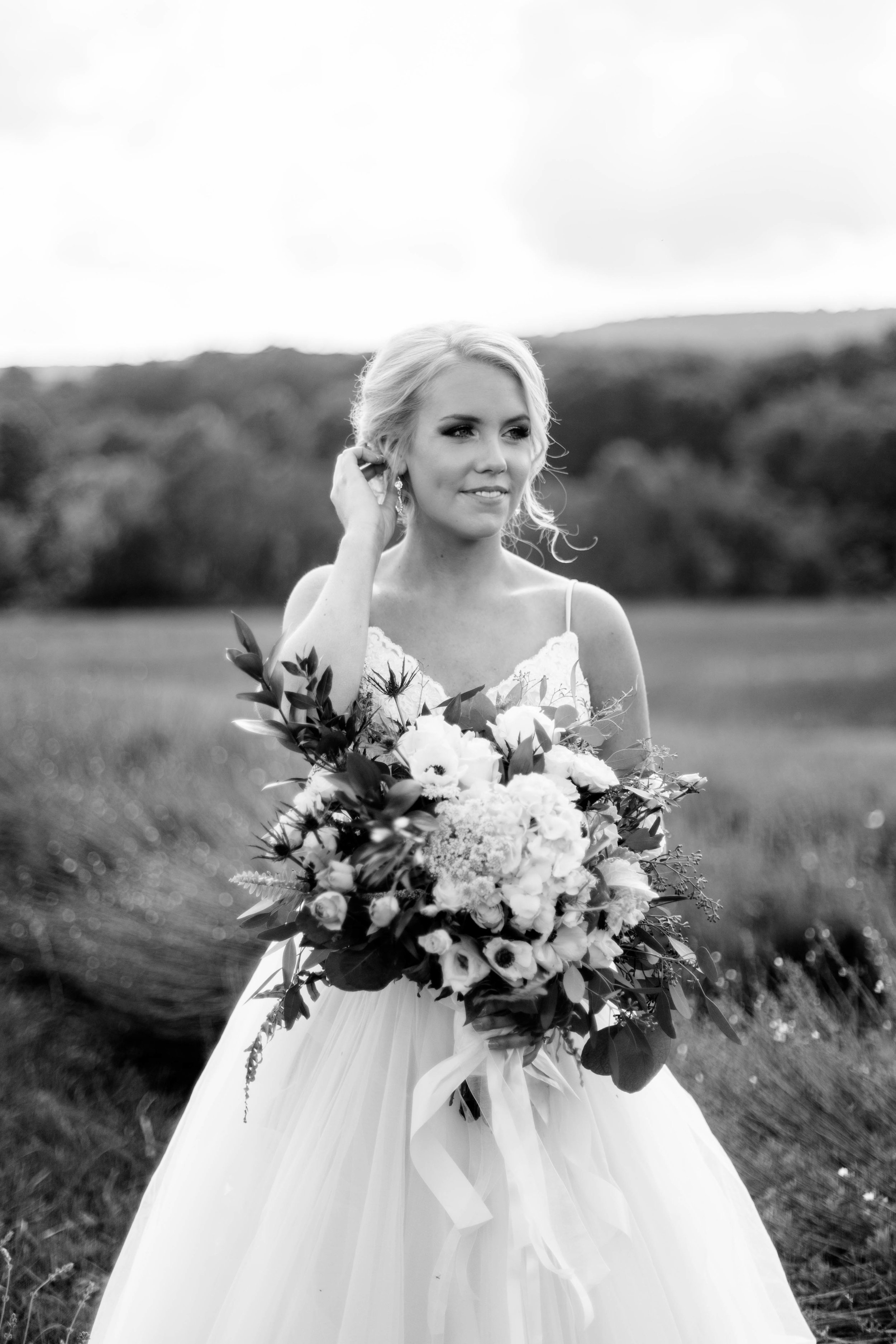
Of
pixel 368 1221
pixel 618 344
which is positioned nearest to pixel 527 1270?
pixel 368 1221

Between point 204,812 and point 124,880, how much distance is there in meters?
0.61

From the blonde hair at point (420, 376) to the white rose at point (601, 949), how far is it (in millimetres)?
1289

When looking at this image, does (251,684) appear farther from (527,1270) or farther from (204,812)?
(527,1270)

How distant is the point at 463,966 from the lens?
1.88 metres

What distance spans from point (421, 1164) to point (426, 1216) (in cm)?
17

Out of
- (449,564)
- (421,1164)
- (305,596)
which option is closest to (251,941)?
(305,596)

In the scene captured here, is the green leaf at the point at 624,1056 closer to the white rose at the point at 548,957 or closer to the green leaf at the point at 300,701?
the white rose at the point at 548,957

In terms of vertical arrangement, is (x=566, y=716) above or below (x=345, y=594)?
below

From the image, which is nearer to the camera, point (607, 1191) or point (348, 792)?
point (348, 792)

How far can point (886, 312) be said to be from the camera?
9.79 meters

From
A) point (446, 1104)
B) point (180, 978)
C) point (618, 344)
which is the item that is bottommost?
point (180, 978)

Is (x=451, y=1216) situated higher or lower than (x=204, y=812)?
higher

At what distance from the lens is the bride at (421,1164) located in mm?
2100

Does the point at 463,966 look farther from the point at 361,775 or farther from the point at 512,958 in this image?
the point at 361,775
